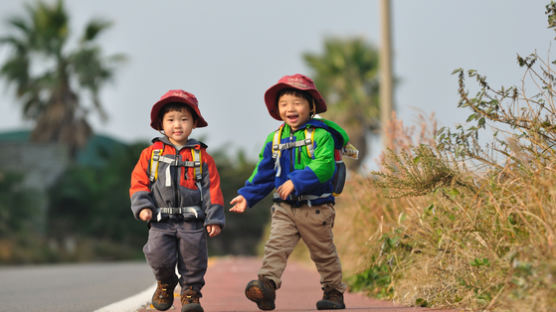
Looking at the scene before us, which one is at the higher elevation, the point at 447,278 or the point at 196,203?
the point at 196,203

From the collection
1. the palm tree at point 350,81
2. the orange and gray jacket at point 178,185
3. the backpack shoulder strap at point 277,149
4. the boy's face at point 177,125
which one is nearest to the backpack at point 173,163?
the orange and gray jacket at point 178,185

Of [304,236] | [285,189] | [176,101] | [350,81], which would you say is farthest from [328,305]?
[350,81]

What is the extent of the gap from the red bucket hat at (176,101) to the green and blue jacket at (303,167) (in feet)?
1.75

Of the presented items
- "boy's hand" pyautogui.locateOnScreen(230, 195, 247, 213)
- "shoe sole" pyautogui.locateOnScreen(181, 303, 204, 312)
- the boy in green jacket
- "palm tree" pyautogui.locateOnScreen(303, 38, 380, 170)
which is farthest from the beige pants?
"palm tree" pyautogui.locateOnScreen(303, 38, 380, 170)

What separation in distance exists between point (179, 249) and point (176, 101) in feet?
3.26

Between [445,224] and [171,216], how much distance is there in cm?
182

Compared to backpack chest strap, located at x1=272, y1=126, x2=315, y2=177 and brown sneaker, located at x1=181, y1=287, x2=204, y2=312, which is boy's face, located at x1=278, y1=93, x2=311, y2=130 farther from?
brown sneaker, located at x1=181, y1=287, x2=204, y2=312

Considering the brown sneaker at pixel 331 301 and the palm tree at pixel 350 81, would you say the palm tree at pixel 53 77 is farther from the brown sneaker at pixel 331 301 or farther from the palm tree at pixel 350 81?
the brown sneaker at pixel 331 301

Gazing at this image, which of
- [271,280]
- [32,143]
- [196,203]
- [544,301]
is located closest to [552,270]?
[544,301]

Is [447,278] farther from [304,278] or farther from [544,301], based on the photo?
[304,278]

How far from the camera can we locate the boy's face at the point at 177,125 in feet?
17.3

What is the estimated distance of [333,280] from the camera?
5.40 metres

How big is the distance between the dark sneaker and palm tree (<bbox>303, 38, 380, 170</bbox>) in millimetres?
29084

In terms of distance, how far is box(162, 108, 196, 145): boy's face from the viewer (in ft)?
17.3
